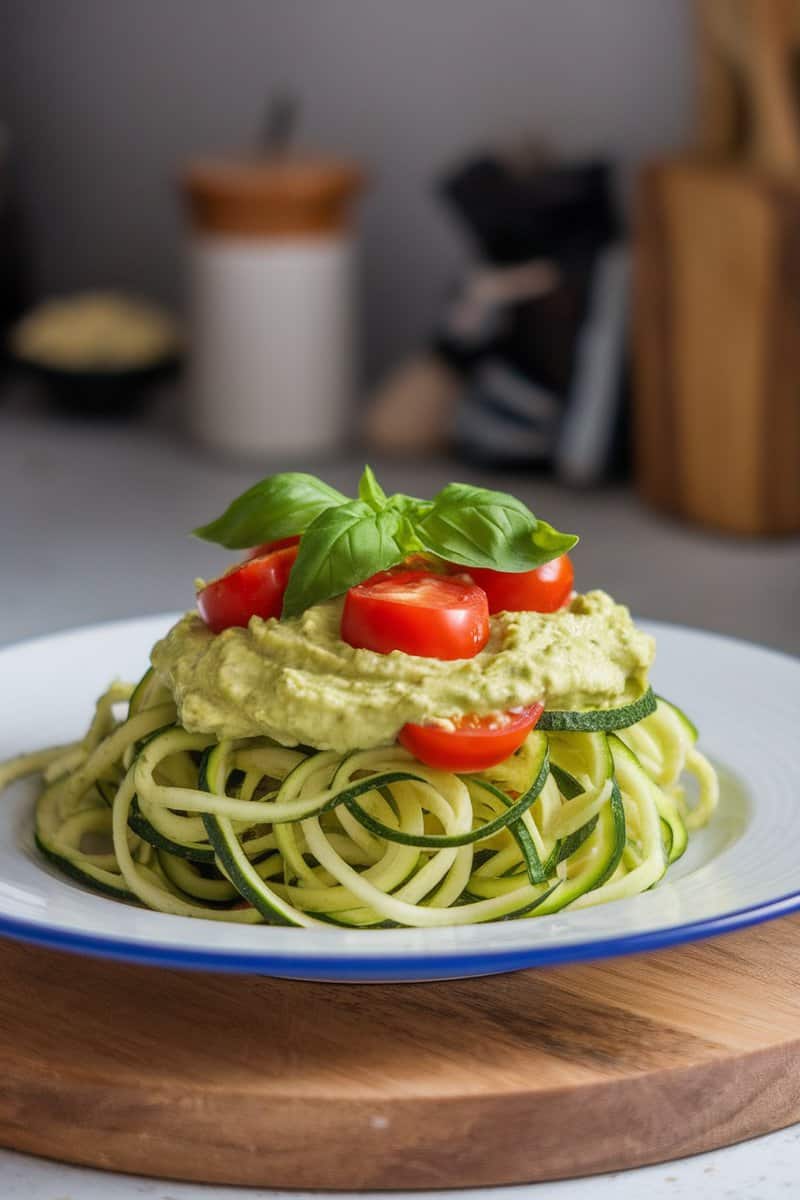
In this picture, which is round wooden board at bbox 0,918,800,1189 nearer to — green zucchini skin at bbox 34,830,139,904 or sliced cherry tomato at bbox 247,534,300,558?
green zucchini skin at bbox 34,830,139,904

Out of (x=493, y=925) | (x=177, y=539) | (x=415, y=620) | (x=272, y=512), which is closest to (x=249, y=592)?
(x=272, y=512)

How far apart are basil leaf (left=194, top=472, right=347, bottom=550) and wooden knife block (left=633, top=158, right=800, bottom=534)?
2.25m

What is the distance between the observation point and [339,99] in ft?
17.4

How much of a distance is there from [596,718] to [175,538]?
257 cm

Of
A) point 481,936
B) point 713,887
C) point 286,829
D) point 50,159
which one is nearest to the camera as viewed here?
point 481,936

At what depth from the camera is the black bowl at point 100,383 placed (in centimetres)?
494

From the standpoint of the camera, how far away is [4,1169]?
141cm

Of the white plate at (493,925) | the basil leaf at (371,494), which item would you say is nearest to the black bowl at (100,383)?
the white plate at (493,925)

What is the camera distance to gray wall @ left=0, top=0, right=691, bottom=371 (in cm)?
483

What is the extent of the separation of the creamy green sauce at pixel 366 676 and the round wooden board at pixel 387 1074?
0.24 meters

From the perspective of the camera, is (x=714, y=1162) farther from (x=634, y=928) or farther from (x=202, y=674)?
(x=202, y=674)

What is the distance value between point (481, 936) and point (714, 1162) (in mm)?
279

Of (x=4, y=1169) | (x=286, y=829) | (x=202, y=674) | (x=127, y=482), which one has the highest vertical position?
(x=202, y=674)

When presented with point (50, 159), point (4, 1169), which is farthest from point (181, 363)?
point (4, 1169)
